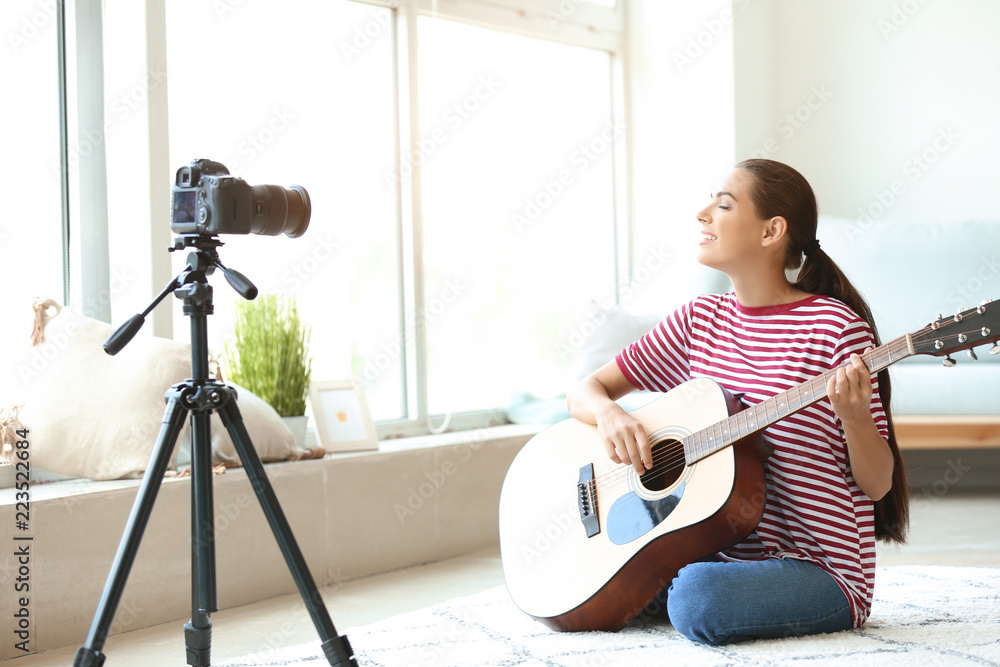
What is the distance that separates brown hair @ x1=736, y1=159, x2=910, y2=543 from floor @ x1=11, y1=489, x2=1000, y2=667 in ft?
2.59

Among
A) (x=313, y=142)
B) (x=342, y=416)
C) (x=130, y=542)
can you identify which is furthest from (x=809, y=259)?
(x=313, y=142)

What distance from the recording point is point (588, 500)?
194cm

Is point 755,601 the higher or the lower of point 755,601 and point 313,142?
the lower

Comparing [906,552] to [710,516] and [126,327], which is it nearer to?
[710,516]

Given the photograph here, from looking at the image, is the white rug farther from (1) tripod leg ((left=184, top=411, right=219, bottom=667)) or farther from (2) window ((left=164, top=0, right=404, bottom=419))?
(2) window ((left=164, top=0, right=404, bottom=419))

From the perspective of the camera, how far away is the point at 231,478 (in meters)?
2.49

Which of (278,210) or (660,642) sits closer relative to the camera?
(278,210)

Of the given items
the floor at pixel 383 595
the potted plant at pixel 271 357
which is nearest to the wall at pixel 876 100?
the floor at pixel 383 595

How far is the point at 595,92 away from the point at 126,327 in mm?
3421

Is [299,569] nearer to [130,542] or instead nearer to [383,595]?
[130,542]

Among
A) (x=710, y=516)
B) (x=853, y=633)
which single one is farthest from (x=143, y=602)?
(x=853, y=633)

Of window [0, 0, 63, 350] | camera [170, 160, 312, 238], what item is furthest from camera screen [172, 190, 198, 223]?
window [0, 0, 63, 350]

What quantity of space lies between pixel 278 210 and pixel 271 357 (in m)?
1.39

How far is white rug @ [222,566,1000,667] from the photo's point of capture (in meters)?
1.72
